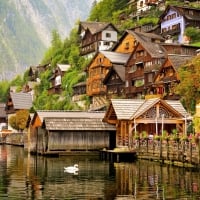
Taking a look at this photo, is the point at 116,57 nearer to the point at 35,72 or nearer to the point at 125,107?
the point at 125,107

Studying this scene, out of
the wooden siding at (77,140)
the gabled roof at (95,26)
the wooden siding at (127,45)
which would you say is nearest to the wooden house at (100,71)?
the wooden siding at (127,45)

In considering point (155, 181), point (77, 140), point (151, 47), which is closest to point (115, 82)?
point (151, 47)

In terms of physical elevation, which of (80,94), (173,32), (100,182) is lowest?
(100,182)

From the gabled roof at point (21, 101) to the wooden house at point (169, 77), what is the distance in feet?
186

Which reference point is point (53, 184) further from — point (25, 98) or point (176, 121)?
point (25, 98)

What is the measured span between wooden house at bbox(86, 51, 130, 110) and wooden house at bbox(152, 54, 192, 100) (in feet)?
62.3

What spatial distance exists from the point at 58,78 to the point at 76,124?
213 ft

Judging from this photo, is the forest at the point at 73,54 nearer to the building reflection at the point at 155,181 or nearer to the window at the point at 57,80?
the window at the point at 57,80

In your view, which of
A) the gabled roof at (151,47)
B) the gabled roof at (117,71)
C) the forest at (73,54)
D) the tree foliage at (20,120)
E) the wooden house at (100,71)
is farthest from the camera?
the forest at (73,54)

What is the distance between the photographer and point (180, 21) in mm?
98438

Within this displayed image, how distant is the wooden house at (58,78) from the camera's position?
4621 inches

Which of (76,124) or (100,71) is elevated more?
(100,71)

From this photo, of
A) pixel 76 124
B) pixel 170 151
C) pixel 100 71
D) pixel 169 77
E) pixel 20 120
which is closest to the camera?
pixel 170 151

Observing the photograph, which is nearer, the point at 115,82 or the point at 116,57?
the point at 115,82
